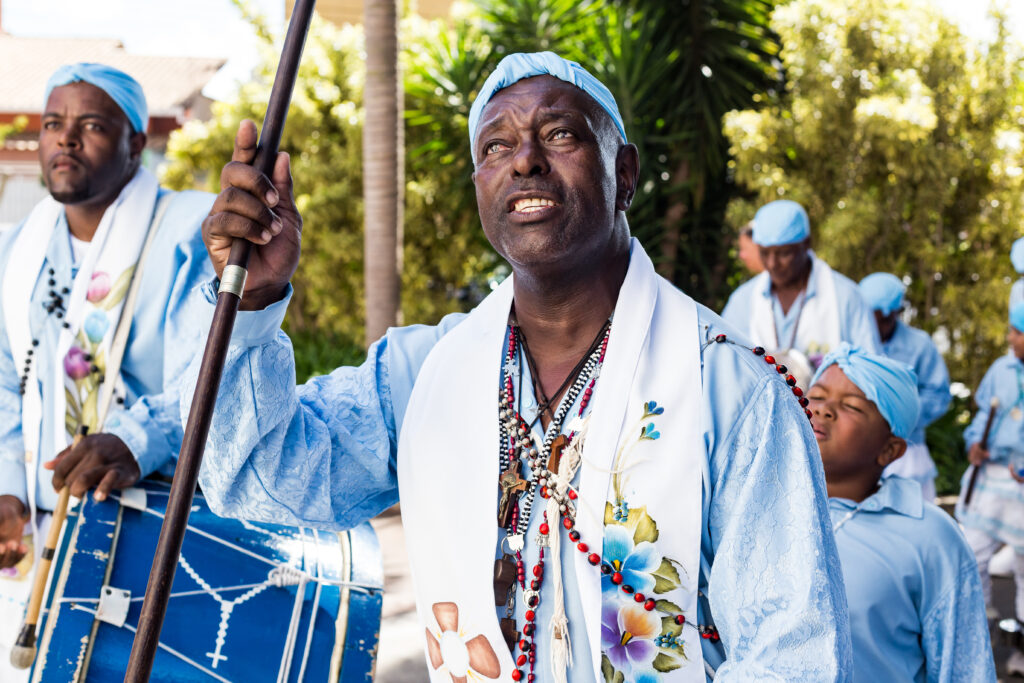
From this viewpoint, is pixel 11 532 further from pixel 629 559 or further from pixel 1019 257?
pixel 1019 257

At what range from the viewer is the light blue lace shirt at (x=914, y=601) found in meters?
2.84

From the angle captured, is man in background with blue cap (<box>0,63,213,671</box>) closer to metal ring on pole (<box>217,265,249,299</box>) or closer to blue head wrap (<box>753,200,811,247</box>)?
metal ring on pole (<box>217,265,249,299</box>)

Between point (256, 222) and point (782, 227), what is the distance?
15.2 ft

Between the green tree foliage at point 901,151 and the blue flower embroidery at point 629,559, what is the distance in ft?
25.1

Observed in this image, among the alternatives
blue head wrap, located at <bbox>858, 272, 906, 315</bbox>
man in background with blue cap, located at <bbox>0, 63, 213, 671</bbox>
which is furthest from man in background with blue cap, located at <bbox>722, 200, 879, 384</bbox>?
man in background with blue cap, located at <bbox>0, 63, 213, 671</bbox>

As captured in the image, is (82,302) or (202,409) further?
(82,302)

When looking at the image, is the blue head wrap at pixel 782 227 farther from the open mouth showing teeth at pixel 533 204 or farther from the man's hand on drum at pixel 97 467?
the open mouth showing teeth at pixel 533 204

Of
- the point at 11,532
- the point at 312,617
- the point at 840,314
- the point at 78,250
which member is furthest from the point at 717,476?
the point at 840,314

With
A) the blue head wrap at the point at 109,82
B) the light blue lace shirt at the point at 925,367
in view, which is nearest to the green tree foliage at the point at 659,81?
the light blue lace shirt at the point at 925,367

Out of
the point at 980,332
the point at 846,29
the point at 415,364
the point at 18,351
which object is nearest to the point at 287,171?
the point at 415,364

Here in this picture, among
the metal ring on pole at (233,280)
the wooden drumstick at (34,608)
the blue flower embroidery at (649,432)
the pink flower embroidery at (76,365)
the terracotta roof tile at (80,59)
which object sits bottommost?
the wooden drumstick at (34,608)

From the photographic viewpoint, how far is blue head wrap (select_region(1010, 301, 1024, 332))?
20.3ft

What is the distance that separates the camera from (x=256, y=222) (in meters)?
1.85

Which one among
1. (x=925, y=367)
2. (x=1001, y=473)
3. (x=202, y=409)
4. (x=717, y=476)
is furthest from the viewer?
(x=925, y=367)
